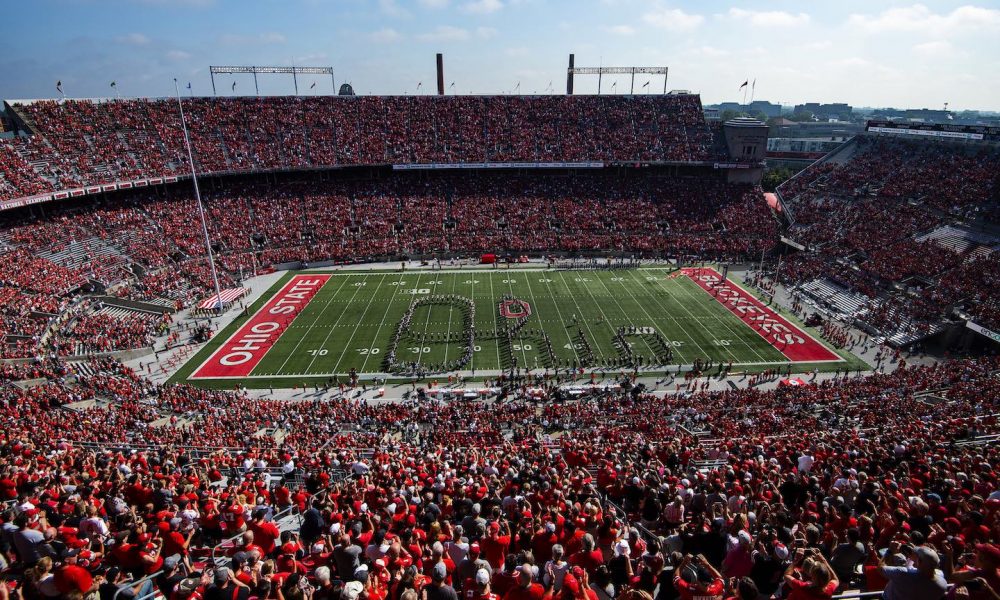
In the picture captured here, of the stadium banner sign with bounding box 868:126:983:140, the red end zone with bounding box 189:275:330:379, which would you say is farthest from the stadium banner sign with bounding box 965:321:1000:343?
the red end zone with bounding box 189:275:330:379

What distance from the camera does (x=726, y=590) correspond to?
264 inches

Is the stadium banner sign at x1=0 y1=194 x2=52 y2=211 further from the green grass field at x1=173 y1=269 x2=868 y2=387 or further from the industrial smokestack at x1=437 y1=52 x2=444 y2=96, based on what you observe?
the industrial smokestack at x1=437 y1=52 x2=444 y2=96

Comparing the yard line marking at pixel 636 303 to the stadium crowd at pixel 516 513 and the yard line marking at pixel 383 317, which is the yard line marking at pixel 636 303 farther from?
the yard line marking at pixel 383 317

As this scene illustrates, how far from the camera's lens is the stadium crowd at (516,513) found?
6098 millimetres

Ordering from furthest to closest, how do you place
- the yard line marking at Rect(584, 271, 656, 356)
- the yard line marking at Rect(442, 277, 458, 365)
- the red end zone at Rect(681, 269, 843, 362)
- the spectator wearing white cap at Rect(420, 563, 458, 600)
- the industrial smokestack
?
1. the industrial smokestack
2. the yard line marking at Rect(584, 271, 656, 356)
3. the red end zone at Rect(681, 269, 843, 362)
4. the yard line marking at Rect(442, 277, 458, 365)
5. the spectator wearing white cap at Rect(420, 563, 458, 600)

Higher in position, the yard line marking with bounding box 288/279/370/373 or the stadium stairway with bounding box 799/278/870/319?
the stadium stairway with bounding box 799/278/870/319

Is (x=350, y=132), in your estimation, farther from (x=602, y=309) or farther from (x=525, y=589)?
(x=525, y=589)

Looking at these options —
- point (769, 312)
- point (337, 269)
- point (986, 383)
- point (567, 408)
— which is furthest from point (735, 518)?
point (337, 269)

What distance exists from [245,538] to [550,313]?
99.2ft

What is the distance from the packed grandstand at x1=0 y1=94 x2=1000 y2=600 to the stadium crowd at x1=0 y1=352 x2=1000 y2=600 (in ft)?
0.20

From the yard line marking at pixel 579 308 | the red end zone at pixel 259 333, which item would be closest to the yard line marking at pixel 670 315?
the yard line marking at pixel 579 308

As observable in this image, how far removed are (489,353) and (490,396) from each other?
4859 mm

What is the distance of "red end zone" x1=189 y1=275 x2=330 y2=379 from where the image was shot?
96.3 feet

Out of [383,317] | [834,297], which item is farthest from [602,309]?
[834,297]
